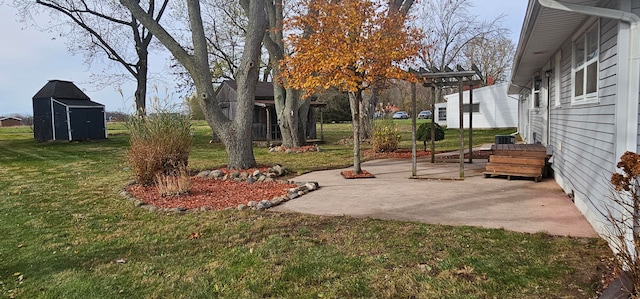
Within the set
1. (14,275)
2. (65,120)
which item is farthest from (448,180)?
(65,120)

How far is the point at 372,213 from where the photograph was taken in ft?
17.1

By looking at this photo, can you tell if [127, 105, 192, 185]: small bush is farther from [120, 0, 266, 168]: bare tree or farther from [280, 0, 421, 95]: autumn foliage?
[280, 0, 421, 95]: autumn foliage

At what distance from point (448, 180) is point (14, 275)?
6.60m

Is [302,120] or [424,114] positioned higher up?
[424,114]

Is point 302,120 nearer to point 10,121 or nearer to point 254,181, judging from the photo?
point 254,181

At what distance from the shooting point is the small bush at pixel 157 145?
7266 millimetres

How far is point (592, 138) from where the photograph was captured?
4504mm

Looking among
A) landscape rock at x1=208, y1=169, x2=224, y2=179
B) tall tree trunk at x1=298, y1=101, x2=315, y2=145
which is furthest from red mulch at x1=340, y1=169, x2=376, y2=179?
tall tree trunk at x1=298, y1=101, x2=315, y2=145

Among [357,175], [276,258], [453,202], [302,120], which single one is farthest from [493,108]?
[276,258]

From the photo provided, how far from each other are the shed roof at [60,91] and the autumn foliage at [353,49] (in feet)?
60.8

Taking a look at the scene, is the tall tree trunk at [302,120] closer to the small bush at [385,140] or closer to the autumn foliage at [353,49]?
the small bush at [385,140]

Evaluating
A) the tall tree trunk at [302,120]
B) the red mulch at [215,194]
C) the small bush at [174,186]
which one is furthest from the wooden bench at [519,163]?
the tall tree trunk at [302,120]

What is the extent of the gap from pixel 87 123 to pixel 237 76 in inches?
643

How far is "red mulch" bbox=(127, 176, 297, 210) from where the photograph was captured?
235 inches
